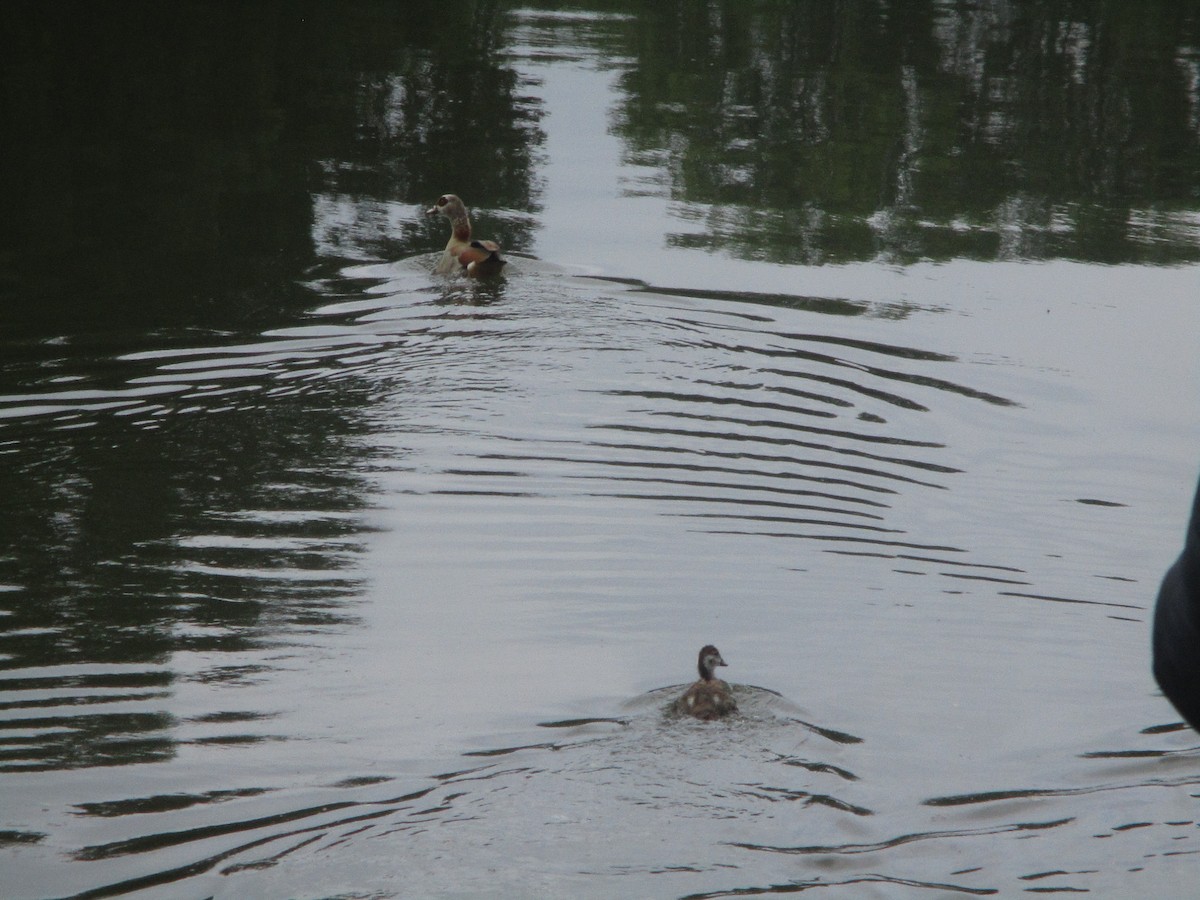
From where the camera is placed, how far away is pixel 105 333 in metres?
11.5

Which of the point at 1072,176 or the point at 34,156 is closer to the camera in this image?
the point at 34,156

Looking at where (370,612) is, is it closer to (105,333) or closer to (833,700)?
(833,700)

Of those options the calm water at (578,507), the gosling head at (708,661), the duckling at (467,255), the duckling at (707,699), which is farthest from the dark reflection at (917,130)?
the duckling at (707,699)

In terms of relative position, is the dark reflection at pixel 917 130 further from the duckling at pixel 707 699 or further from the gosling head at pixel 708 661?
the duckling at pixel 707 699

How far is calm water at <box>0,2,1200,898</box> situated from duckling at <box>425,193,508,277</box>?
0.25 m

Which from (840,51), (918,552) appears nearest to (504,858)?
(918,552)

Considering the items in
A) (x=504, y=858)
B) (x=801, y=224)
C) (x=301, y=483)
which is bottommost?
(x=504, y=858)

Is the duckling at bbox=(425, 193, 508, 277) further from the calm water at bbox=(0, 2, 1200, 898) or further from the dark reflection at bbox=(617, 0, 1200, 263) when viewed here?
the dark reflection at bbox=(617, 0, 1200, 263)

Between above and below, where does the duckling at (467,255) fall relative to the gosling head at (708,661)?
above

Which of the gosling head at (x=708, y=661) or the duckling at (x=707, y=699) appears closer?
the duckling at (x=707, y=699)

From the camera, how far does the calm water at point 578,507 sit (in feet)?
18.6

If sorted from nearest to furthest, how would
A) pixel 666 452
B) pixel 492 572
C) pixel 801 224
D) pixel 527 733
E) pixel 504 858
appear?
pixel 504 858 < pixel 527 733 < pixel 492 572 < pixel 666 452 < pixel 801 224

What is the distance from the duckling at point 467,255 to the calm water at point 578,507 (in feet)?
0.83

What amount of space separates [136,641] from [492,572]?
1841 millimetres
